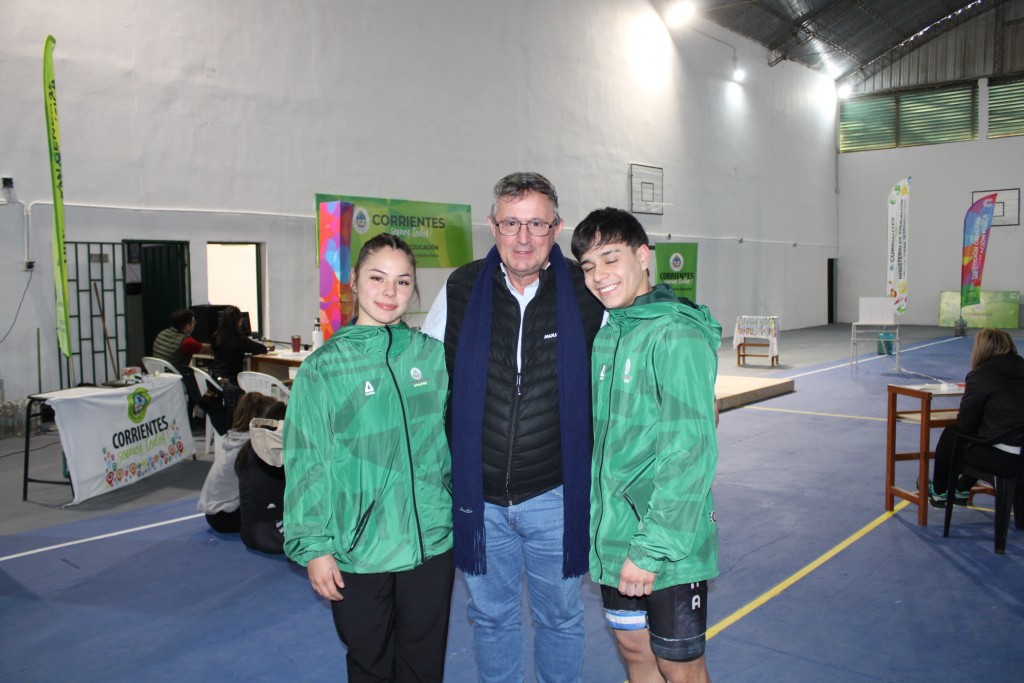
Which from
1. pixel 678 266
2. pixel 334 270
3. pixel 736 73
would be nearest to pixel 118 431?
pixel 334 270

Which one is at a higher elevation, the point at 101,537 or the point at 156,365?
the point at 156,365

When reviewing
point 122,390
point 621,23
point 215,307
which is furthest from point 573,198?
point 122,390

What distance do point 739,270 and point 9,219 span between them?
16.1 metres

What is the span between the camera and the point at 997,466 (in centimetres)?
421

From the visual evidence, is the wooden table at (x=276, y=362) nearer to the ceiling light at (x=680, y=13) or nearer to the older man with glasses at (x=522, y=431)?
the older man with glasses at (x=522, y=431)

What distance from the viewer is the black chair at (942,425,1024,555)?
4.16 metres

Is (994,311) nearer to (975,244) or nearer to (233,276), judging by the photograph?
(975,244)

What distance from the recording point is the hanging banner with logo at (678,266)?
1130 centimetres

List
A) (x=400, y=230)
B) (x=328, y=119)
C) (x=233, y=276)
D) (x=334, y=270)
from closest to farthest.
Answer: (x=334, y=270) < (x=328, y=119) < (x=400, y=230) < (x=233, y=276)

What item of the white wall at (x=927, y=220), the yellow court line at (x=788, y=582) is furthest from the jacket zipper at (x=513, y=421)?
the white wall at (x=927, y=220)

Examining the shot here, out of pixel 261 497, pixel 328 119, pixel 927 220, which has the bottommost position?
pixel 261 497

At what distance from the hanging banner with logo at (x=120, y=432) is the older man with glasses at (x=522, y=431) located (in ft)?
14.3

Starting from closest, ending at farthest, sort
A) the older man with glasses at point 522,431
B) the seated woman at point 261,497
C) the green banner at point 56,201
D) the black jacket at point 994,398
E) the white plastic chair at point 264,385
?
the older man with glasses at point 522,431 → the black jacket at point 994,398 → the seated woman at point 261,497 → the green banner at point 56,201 → the white plastic chair at point 264,385

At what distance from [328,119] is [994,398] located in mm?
9103
